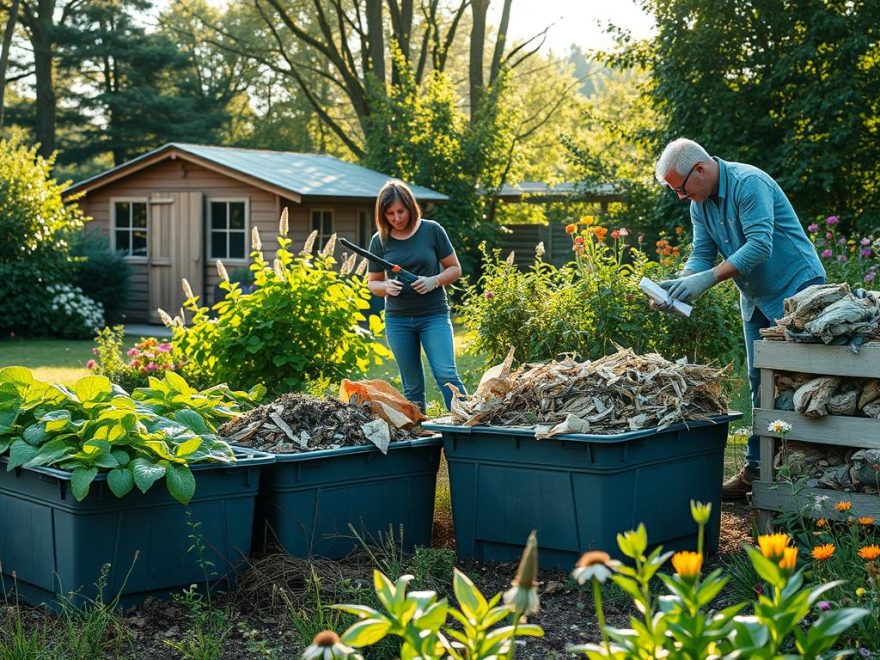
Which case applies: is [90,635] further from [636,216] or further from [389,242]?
[636,216]

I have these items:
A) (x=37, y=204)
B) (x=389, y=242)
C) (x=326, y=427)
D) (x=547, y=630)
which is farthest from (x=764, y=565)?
(x=37, y=204)

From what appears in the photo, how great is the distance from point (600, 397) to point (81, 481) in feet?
6.89

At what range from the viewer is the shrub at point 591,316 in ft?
25.6

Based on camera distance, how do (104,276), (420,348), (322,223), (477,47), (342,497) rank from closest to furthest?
(342,497), (420,348), (104,276), (322,223), (477,47)

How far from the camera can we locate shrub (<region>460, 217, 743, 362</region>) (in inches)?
308

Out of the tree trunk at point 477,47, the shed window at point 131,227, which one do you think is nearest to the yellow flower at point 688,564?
the shed window at point 131,227

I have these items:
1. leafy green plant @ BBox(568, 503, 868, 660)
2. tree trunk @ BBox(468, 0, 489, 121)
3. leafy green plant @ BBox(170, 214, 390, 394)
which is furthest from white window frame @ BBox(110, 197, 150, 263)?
leafy green plant @ BBox(568, 503, 868, 660)

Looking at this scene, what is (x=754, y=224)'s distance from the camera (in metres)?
4.98

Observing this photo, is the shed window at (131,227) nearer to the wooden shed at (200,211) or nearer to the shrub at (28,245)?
the wooden shed at (200,211)

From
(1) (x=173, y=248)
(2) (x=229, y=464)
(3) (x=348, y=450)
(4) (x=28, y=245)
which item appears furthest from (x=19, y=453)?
(1) (x=173, y=248)

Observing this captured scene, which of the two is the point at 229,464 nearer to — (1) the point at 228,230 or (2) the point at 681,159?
(2) the point at 681,159

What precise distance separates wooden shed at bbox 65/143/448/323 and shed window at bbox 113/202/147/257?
0.06 ft

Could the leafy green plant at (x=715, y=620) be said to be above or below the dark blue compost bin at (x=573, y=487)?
above

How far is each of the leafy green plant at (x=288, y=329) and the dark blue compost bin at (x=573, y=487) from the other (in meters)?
3.09
